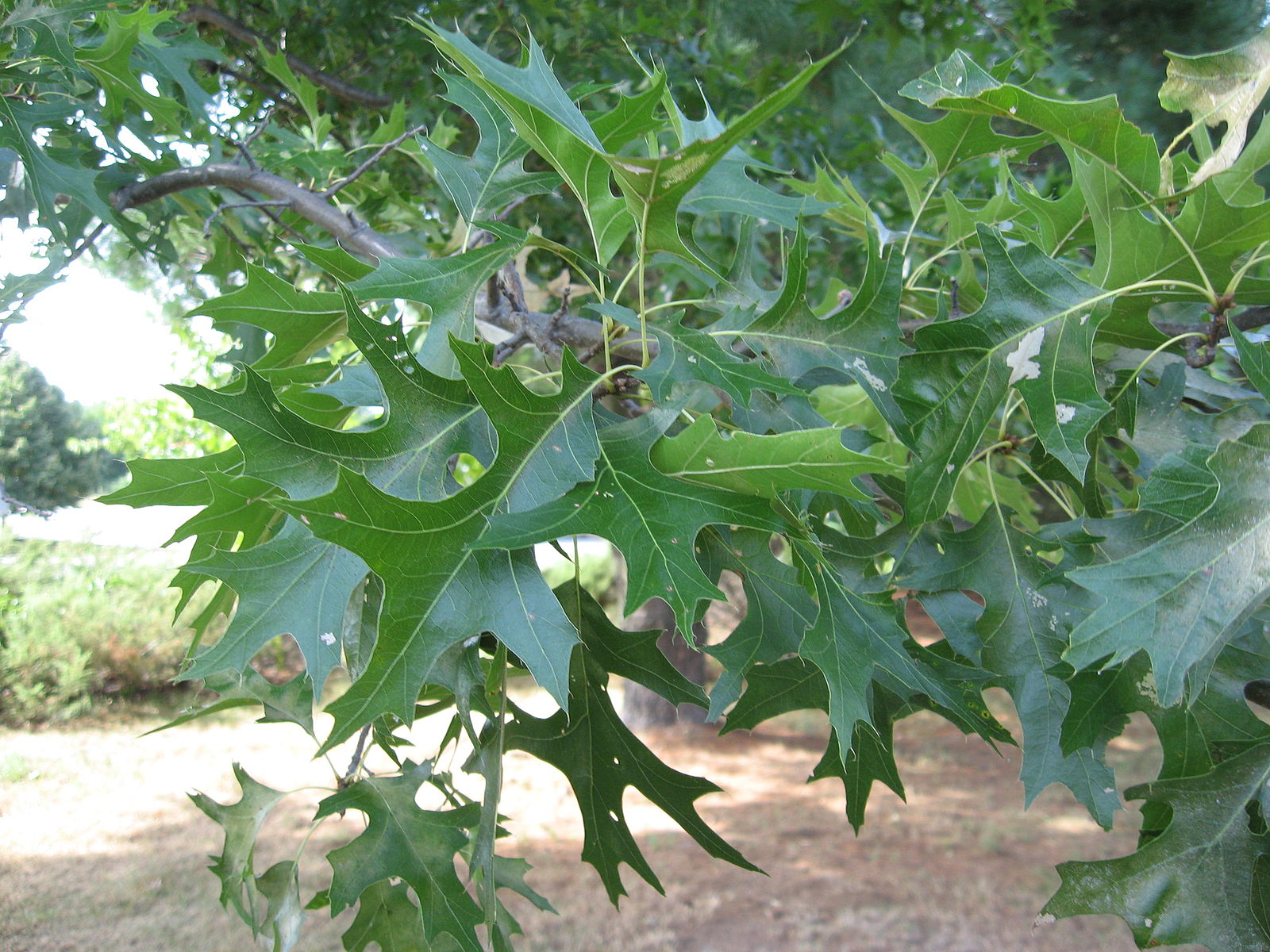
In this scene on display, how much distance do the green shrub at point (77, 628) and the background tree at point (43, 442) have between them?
0.42 m

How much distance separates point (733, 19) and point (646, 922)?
4.24 meters

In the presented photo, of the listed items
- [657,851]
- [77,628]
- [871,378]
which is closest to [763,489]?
[871,378]

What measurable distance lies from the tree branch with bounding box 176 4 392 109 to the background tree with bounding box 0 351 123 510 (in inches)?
67.1

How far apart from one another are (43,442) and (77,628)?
1.46 m

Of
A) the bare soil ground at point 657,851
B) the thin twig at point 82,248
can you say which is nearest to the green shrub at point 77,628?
the bare soil ground at point 657,851

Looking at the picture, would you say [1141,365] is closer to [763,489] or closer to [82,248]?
[763,489]

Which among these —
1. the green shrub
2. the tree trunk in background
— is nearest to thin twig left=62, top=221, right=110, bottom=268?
the green shrub

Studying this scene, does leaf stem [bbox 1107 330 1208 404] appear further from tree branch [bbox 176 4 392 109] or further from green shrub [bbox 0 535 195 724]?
green shrub [bbox 0 535 195 724]

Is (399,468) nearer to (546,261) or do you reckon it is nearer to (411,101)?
(546,261)

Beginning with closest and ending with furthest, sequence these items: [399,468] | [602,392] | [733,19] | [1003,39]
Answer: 1. [399,468]
2. [602,392]
3. [1003,39]
4. [733,19]

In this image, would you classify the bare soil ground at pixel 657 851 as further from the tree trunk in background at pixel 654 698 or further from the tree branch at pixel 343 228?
the tree branch at pixel 343 228

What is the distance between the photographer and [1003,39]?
3809 mm

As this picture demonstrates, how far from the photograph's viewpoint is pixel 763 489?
68cm

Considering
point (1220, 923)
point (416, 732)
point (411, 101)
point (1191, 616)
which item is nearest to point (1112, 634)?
point (1191, 616)
